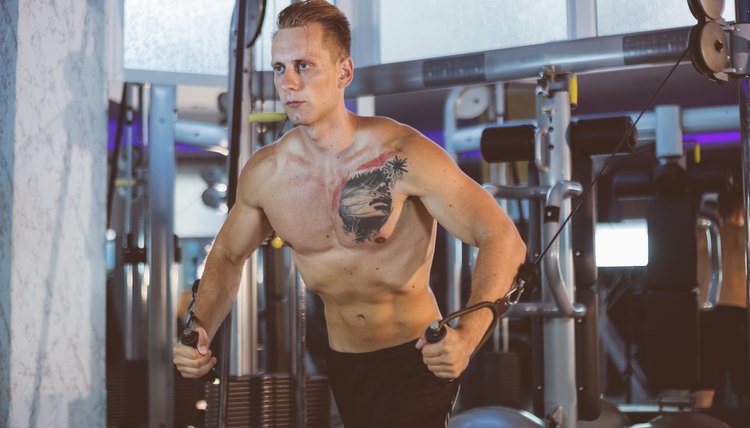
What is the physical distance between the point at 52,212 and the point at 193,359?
1387mm

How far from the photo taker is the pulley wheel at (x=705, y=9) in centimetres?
261

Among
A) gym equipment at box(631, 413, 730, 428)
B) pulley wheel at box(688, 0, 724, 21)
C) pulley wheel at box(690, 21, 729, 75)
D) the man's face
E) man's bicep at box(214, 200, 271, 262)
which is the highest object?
pulley wheel at box(688, 0, 724, 21)

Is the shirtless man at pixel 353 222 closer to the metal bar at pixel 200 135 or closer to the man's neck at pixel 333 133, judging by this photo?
the man's neck at pixel 333 133

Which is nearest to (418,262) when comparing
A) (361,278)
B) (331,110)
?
(361,278)

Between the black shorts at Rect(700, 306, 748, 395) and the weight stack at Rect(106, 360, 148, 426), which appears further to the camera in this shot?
the black shorts at Rect(700, 306, 748, 395)

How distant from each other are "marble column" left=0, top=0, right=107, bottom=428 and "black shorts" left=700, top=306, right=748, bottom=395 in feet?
14.9

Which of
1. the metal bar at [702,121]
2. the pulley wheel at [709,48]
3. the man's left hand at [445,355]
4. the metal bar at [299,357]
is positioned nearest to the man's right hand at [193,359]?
the man's left hand at [445,355]

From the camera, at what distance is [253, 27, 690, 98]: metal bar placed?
3.91 metres

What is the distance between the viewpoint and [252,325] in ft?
14.8

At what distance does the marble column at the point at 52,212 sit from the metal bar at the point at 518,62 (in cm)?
115

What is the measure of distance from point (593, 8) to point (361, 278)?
2705 mm

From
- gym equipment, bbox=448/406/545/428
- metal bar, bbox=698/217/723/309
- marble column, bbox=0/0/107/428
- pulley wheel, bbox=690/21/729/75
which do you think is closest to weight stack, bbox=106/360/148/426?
gym equipment, bbox=448/406/545/428

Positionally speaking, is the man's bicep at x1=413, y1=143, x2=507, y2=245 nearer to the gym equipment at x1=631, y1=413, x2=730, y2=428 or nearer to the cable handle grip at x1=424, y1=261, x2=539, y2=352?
the cable handle grip at x1=424, y1=261, x2=539, y2=352

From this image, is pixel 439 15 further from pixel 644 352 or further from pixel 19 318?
pixel 644 352
